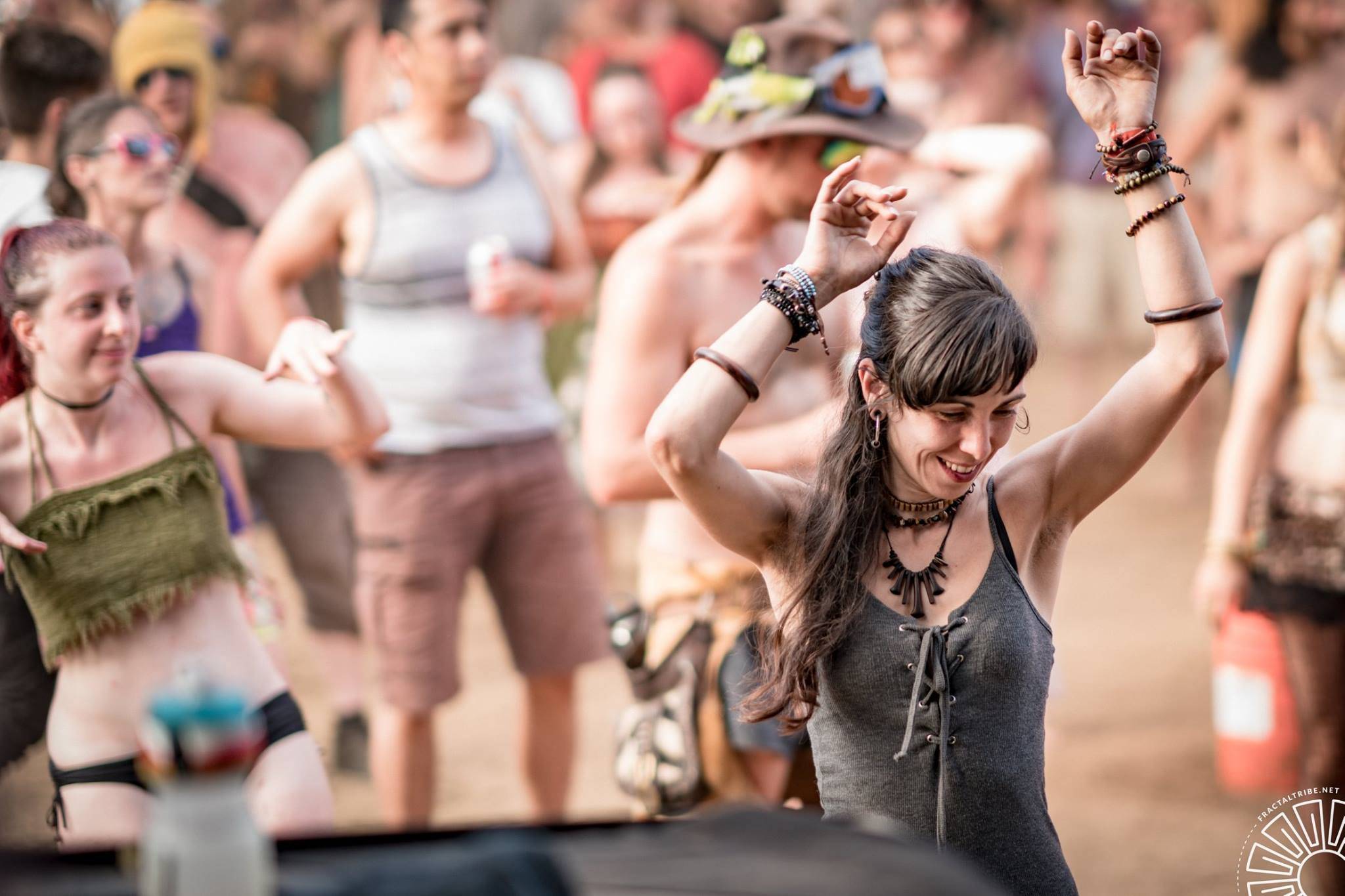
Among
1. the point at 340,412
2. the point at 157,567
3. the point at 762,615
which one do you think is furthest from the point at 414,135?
the point at 762,615

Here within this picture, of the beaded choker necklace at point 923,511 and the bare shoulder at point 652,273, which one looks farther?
the bare shoulder at point 652,273

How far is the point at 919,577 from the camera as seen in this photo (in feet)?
7.45

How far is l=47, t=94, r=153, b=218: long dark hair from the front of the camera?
3.54 meters

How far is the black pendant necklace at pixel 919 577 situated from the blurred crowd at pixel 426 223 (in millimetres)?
602

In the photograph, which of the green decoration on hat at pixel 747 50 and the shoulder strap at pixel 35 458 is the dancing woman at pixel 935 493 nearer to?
the shoulder strap at pixel 35 458

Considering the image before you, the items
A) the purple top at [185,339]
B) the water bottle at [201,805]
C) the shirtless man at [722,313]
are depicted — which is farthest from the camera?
the purple top at [185,339]

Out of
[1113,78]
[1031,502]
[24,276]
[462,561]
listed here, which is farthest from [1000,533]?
[462,561]

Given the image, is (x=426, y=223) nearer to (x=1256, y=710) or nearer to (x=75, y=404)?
(x=75, y=404)

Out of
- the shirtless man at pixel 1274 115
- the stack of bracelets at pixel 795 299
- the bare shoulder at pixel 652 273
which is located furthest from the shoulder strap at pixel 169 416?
the shirtless man at pixel 1274 115

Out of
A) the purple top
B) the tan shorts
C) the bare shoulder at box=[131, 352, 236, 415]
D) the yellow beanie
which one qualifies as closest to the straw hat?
the tan shorts

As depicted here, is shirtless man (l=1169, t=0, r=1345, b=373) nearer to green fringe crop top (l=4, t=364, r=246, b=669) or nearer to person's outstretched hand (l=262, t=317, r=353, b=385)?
person's outstretched hand (l=262, t=317, r=353, b=385)

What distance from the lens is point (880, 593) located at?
2.28 m

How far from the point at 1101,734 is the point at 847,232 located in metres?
3.80

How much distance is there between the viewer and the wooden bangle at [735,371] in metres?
2.17
